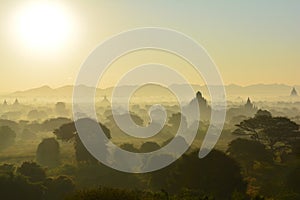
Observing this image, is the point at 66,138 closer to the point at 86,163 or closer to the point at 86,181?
the point at 86,163

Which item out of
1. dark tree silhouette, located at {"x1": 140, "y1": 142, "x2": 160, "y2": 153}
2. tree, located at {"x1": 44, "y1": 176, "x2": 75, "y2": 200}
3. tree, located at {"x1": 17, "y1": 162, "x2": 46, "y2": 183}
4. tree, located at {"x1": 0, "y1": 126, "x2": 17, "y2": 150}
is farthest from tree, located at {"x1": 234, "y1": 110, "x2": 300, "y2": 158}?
tree, located at {"x1": 0, "y1": 126, "x2": 17, "y2": 150}

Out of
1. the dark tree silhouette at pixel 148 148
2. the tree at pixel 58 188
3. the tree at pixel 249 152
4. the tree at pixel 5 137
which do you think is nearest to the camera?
the tree at pixel 58 188

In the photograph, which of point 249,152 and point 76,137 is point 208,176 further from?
point 76,137

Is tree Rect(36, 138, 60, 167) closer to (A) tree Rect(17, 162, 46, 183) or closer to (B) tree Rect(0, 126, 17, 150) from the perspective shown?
(A) tree Rect(17, 162, 46, 183)

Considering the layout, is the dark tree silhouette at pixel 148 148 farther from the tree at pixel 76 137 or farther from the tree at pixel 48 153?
the tree at pixel 48 153

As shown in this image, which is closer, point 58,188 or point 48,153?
point 58,188

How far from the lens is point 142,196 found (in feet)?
120

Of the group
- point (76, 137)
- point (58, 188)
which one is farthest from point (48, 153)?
point (58, 188)

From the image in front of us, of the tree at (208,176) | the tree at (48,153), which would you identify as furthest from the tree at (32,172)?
the tree at (48,153)

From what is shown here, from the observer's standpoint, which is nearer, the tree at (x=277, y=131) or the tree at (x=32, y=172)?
the tree at (x=32, y=172)

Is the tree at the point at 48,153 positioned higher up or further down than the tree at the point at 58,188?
higher up

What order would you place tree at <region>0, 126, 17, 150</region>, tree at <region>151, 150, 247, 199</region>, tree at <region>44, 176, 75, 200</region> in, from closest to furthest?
tree at <region>151, 150, 247, 199</region> < tree at <region>44, 176, 75, 200</region> < tree at <region>0, 126, 17, 150</region>

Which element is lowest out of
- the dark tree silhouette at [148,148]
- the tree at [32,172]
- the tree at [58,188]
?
the tree at [58,188]

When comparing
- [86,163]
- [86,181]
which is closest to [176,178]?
[86,181]
